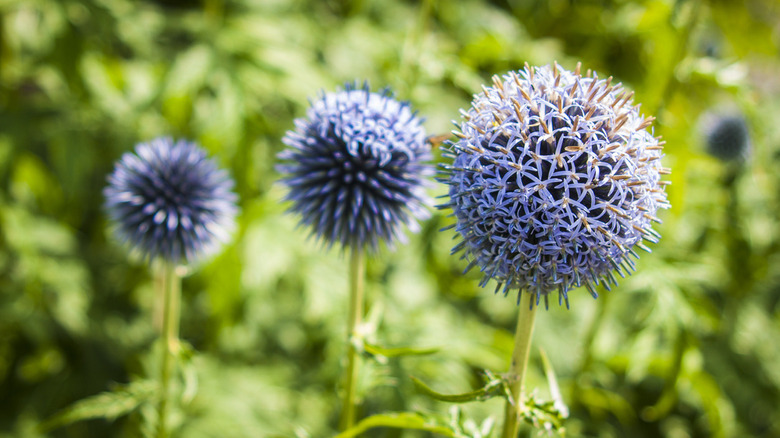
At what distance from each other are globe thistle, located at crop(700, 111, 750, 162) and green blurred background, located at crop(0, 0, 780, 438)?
0.52 feet

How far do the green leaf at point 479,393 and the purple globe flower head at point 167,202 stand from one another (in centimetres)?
105

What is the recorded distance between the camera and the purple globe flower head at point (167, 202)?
1.83m

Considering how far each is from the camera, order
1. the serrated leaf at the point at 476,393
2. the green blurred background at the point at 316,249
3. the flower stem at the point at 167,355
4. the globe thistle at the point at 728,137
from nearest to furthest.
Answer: the serrated leaf at the point at 476,393, the flower stem at the point at 167,355, the green blurred background at the point at 316,249, the globe thistle at the point at 728,137

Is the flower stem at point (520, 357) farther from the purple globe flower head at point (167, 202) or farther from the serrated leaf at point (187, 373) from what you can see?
A: the purple globe flower head at point (167, 202)

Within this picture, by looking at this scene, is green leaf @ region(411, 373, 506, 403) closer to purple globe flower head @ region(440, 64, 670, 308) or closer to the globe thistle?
purple globe flower head @ region(440, 64, 670, 308)

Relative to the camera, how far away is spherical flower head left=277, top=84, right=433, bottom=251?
1.49m

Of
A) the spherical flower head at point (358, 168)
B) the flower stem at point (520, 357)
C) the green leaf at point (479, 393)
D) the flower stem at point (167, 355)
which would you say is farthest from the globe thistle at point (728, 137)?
the flower stem at point (167, 355)

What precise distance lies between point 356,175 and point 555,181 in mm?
669

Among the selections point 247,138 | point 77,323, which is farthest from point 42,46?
point 77,323

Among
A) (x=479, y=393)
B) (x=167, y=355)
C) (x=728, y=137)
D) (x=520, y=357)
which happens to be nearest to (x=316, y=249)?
(x=167, y=355)

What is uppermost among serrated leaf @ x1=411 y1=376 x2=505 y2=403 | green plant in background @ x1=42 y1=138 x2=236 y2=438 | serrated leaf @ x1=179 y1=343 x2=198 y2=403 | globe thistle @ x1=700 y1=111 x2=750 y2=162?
globe thistle @ x1=700 y1=111 x2=750 y2=162

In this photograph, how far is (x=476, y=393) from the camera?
1.04m

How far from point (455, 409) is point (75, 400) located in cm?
225

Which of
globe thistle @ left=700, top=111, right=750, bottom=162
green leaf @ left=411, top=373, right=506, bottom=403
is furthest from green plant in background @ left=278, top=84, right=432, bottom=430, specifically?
globe thistle @ left=700, top=111, right=750, bottom=162
